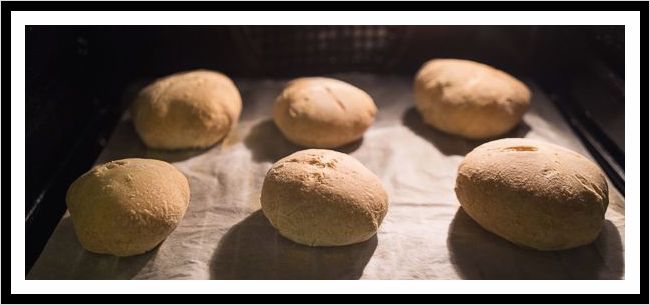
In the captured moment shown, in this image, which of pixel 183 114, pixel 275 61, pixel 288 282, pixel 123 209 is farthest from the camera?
pixel 275 61

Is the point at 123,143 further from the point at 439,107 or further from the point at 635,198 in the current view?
the point at 635,198

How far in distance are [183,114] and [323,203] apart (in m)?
0.62

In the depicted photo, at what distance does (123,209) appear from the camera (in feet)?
3.92

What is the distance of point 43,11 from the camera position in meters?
1.06

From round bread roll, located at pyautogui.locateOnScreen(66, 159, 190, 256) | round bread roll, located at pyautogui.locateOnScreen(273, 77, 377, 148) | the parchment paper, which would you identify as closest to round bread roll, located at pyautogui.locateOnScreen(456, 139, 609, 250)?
the parchment paper

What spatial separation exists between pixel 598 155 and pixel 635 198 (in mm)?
428

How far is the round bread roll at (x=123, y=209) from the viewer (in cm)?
119

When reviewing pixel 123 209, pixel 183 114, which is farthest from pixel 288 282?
pixel 183 114

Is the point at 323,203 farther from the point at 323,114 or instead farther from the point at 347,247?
the point at 323,114

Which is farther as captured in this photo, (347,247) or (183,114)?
(183,114)

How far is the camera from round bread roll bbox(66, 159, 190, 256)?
119 centimetres

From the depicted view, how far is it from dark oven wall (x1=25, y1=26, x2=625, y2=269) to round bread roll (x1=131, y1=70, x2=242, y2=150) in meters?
0.18

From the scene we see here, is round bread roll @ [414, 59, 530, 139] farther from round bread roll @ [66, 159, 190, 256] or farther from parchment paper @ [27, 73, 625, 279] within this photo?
round bread roll @ [66, 159, 190, 256]

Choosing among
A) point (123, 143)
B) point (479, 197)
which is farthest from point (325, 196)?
point (123, 143)
